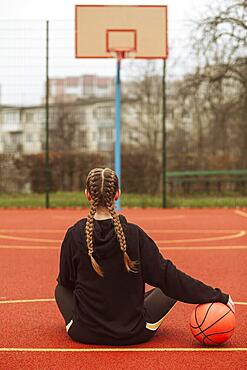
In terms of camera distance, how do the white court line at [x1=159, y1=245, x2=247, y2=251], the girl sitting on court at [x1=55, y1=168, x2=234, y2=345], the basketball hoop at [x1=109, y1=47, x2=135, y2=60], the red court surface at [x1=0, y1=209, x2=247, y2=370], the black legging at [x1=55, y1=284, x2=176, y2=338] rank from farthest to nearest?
the basketball hoop at [x1=109, y1=47, x2=135, y2=60], the white court line at [x1=159, y1=245, x2=247, y2=251], the black legging at [x1=55, y1=284, x2=176, y2=338], the girl sitting on court at [x1=55, y1=168, x2=234, y2=345], the red court surface at [x1=0, y1=209, x2=247, y2=370]

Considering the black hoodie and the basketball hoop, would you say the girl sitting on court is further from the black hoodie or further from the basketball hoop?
the basketball hoop

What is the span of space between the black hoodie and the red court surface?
4.5 inches

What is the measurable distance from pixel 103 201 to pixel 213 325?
948 mm

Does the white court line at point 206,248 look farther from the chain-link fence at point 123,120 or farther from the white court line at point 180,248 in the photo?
the chain-link fence at point 123,120

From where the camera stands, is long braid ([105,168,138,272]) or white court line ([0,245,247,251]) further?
white court line ([0,245,247,251])

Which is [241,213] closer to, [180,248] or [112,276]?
[180,248]

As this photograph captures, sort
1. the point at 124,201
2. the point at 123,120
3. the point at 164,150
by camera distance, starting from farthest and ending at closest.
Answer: the point at 123,120
the point at 124,201
the point at 164,150

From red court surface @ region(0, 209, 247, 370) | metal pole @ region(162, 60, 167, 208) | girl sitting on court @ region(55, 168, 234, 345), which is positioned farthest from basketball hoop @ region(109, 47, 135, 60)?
girl sitting on court @ region(55, 168, 234, 345)

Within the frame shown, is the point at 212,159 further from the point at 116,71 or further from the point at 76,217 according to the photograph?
the point at 76,217

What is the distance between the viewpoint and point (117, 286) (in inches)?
198

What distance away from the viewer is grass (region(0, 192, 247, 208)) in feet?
63.7

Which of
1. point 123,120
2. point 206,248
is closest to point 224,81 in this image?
point 123,120

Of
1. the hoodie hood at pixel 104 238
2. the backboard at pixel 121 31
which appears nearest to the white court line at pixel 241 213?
the backboard at pixel 121 31

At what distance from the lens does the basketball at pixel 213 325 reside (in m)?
5.00
